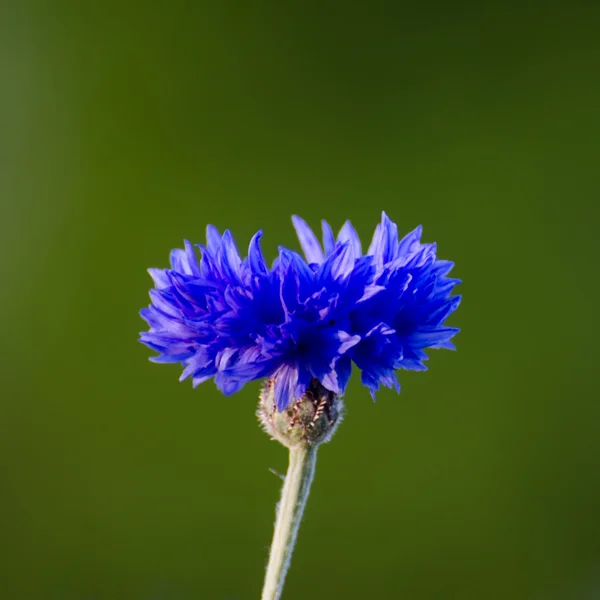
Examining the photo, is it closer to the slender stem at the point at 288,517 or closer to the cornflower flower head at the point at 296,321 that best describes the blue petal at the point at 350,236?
the cornflower flower head at the point at 296,321

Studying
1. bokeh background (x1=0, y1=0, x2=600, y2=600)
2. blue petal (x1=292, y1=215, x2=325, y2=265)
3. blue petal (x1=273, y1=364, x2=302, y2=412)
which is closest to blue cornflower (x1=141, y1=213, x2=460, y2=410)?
blue petal (x1=273, y1=364, x2=302, y2=412)

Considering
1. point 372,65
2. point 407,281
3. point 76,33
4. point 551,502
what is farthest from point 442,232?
point 407,281

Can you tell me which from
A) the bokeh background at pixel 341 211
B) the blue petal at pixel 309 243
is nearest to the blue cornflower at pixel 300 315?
the blue petal at pixel 309 243

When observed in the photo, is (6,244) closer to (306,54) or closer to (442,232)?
(306,54)

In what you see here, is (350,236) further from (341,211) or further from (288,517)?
(341,211)

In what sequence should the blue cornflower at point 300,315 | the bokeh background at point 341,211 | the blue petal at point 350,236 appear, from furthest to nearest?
the bokeh background at point 341,211 < the blue petal at point 350,236 < the blue cornflower at point 300,315

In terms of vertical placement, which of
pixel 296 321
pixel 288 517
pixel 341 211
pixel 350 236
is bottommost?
pixel 288 517

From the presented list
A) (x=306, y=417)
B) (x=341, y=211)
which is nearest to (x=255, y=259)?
(x=306, y=417)
